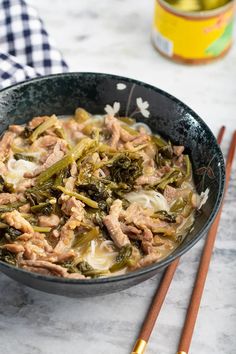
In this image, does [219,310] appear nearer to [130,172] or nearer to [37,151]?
[130,172]

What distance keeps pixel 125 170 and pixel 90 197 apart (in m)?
0.29

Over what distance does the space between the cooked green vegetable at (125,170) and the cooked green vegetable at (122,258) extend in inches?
20.4

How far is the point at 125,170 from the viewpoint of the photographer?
166 inches

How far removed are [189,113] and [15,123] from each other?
1.22 metres

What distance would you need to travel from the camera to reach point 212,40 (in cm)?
569

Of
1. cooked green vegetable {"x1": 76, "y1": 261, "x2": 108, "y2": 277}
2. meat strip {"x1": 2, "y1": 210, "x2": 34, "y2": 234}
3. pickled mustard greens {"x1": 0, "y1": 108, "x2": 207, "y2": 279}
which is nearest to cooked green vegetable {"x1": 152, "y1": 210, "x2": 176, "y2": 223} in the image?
pickled mustard greens {"x1": 0, "y1": 108, "x2": 207, "y2": 279}

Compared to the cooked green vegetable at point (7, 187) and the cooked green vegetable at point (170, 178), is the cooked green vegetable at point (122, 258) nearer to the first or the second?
the cooked green vegetable at point (170, 178)

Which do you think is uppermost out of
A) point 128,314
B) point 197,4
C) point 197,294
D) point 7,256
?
point 197,4

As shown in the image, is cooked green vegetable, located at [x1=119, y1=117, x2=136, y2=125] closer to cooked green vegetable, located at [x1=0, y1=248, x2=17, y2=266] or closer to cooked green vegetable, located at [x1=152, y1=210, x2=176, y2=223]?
cooked green vegetable, located at [x1=152, y1=210, x2=176, y2=223]

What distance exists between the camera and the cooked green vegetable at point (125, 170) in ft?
13.9

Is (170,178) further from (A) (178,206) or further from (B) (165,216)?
(B) (165,216)

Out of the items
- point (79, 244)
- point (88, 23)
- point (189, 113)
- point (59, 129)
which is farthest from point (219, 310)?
point (88, 23)

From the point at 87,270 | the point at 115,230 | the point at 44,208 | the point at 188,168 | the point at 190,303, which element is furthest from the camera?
the point at 188,168

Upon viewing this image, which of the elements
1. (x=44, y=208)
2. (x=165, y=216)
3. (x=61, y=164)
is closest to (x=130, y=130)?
(x=61, y=164)
